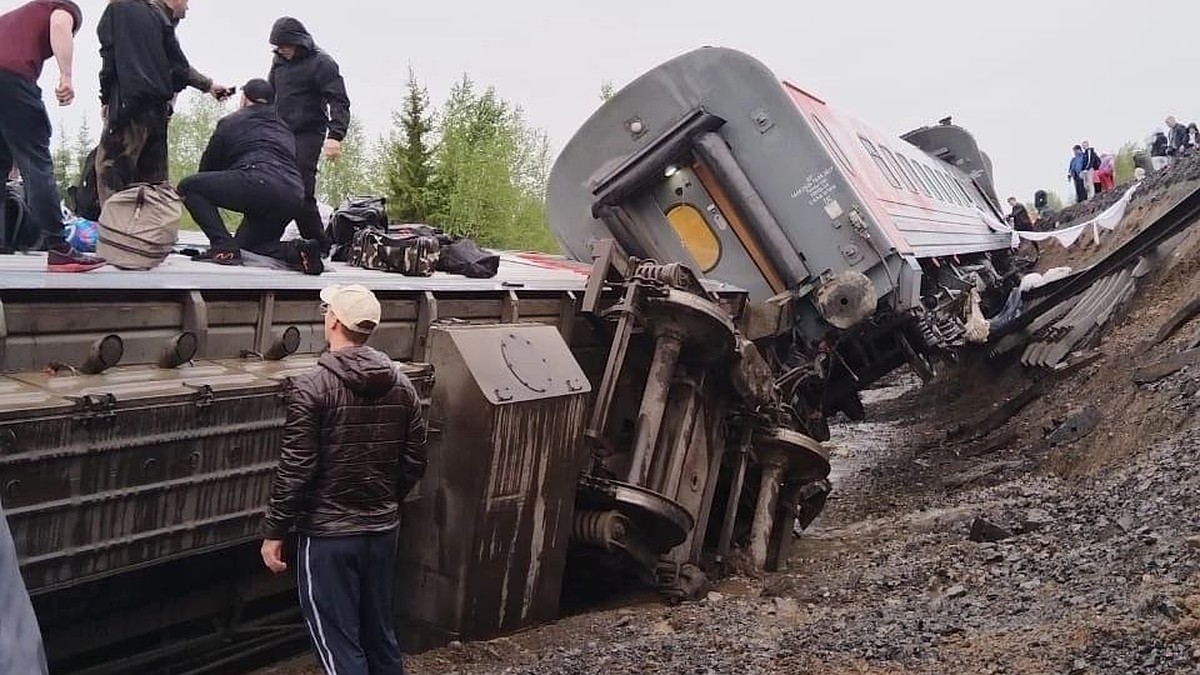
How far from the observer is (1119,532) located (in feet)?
16.8

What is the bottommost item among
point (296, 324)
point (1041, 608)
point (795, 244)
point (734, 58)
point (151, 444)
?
point (1041, 608)

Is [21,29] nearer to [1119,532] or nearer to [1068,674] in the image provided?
[1068,674]

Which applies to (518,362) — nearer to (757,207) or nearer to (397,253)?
(397,253)

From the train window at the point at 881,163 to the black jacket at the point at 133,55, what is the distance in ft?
23.6

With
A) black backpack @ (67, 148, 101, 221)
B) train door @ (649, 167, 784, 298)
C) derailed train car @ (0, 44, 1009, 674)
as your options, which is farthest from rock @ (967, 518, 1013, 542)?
black backpack @ (67, 148, 101, 221)

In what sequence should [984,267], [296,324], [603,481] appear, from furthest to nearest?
[984,267]
[603,481]
[296,324]

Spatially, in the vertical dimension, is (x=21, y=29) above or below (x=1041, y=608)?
above

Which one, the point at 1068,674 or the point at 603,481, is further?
the point at 603,481

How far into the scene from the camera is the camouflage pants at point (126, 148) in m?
4.91

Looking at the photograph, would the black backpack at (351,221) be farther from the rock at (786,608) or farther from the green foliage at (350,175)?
the green foliage at (350,175)

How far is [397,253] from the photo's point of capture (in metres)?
5.30

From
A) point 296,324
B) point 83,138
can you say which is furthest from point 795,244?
point 83,138

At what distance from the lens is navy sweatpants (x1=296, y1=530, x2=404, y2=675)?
10.00 feet

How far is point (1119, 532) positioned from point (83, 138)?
4599 centimetres
